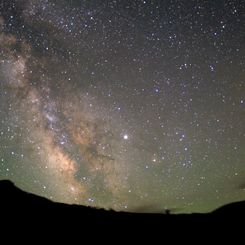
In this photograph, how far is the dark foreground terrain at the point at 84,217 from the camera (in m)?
10.1

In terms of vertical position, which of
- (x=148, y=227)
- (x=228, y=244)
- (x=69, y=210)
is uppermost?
(x=69, y=210)

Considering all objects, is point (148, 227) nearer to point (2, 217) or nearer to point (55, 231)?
point (55, 231)

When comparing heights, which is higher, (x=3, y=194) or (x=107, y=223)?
(x=3, y=194)

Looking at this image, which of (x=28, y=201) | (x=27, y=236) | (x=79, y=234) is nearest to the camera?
(x=27, y=236)

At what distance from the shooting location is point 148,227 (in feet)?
36.4

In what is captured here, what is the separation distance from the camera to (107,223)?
10.8 meters

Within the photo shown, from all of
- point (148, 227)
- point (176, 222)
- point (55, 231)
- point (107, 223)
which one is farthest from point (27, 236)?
point (176, 222)

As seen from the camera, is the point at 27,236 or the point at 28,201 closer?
the point at 27,236

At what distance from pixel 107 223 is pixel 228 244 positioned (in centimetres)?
436

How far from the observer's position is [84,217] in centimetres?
1086

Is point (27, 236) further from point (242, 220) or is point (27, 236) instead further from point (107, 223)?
point (242, 220)

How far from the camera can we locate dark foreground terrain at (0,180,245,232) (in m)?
10.1

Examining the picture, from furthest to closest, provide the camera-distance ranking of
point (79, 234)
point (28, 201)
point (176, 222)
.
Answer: point (176, 222)
point (28, 201)
point (79, 234)

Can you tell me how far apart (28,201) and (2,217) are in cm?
117
